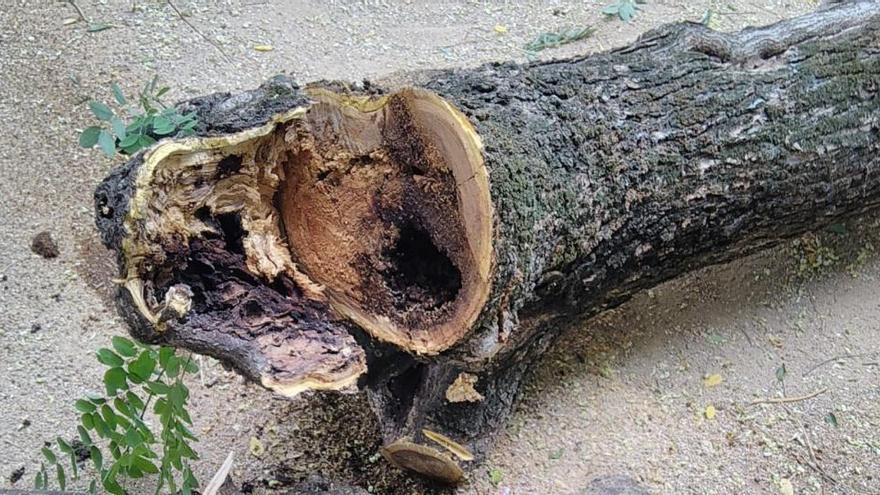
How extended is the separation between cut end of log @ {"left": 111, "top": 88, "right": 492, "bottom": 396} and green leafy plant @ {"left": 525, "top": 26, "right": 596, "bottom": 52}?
5.40 feet

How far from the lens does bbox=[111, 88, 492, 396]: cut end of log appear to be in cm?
130

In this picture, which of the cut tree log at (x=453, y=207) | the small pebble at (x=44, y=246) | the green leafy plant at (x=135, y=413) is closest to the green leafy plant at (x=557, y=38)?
the cut tree log at (x=453, y=207)

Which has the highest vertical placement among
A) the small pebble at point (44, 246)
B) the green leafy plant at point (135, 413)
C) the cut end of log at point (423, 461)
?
the green leafy plant at point (135, 413)

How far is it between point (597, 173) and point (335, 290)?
1.67 feet

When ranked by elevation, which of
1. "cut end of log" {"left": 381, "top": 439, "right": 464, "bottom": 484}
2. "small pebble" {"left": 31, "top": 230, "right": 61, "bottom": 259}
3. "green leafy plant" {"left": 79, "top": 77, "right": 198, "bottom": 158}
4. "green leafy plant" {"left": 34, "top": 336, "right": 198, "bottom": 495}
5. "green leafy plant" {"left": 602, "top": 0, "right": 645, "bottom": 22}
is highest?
"green leafy plant" {"left": 79, "top": 77, "right": 198, "bottom": 158}

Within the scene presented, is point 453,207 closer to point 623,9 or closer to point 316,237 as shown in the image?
point 316,237

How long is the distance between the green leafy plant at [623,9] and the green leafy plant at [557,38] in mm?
127

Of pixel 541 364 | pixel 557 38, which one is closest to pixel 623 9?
pixel 557 38

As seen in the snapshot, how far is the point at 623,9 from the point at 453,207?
2.01 meters

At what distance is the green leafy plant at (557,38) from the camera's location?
2.96 metres

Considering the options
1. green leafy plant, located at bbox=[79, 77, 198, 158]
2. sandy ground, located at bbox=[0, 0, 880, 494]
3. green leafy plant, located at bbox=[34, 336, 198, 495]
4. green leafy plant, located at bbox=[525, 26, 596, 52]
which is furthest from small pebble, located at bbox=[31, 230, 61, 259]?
green leafy plant, located at bbox=[525, 26, 596, 52]

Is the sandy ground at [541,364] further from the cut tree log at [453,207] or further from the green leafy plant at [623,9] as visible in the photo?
the green leafy plant at [623,9]

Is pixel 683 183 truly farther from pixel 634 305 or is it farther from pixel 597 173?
pixel 634 305

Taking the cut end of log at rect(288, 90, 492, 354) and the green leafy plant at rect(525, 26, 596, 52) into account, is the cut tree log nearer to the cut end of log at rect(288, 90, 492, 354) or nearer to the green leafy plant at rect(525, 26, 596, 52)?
the cut end of log at rect(288, 90, 492, 354)
